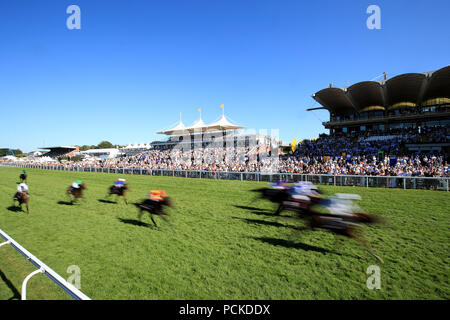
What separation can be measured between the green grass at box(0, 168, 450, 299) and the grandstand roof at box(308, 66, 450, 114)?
20.8 meters

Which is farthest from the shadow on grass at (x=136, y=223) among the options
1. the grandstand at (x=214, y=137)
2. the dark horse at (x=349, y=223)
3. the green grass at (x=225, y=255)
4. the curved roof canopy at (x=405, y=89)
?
the curved roof canopy at (x=405, y=89)

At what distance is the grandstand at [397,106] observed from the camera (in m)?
21.1

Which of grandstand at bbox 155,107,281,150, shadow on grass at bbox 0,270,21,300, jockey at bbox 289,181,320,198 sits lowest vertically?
shadow on grass at bbox 0,270,21,300

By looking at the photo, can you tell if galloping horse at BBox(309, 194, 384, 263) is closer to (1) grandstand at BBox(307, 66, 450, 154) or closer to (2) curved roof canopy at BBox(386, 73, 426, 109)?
(1) grandstand at BBox(307, 66, 450, 154)

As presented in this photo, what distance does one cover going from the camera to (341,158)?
16609 millimetres

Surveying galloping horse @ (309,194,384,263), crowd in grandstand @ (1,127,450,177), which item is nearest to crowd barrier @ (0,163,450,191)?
crowd in grandstand @ (1,127,450,177)

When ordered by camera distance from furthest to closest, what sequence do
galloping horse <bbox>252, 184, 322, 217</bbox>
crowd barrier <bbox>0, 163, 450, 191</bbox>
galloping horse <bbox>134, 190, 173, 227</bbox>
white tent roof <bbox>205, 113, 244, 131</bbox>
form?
white tent roof <bbox>205, 113, 244, 131</bbox> < crowd barrier <bbox>0, 163, 450, 191</bbox> < galloping horse <bbox>134, 190, 173, 227</bbox> < galloping horse <bbox>252, 184, 322, 217</bbox>

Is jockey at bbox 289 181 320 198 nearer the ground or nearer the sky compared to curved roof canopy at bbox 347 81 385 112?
nearer the ground

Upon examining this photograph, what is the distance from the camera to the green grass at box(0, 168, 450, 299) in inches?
133

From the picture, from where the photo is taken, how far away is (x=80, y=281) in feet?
11.9

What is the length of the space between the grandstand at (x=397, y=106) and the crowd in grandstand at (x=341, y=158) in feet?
2.16
